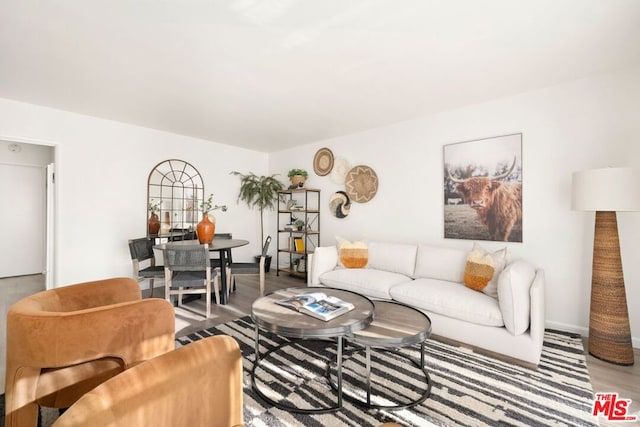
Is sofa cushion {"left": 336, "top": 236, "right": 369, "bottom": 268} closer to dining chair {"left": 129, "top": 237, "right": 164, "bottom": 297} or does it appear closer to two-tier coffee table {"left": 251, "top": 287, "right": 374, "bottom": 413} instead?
two-tier coffee table {"left": 251, "top": 287, "right": 374, "bottom": 413}

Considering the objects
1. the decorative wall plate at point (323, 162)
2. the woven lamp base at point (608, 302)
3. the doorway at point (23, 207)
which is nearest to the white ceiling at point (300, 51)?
the decorative wall plate at point (323, 162)

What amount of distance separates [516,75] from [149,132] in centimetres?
471

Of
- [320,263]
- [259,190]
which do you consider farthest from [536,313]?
[259,190]

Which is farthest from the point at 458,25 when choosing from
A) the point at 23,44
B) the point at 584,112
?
the point at 23,44

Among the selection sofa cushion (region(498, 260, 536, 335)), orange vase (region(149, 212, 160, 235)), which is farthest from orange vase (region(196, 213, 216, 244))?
sofa cushion (region(498, 260, 536, 335))

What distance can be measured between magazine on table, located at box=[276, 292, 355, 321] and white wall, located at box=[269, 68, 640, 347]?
2.05 meters

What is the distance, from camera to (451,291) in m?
2.67

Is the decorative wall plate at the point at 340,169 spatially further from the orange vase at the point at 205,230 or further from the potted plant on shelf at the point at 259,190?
the orange vase at the point at 205,230

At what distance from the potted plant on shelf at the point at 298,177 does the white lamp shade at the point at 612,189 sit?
12.2 feet

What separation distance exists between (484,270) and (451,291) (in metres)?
0.37

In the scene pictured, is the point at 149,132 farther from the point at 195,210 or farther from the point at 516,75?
the point at 516,75

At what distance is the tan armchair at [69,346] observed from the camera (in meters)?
1.20

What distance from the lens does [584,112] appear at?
2.69m

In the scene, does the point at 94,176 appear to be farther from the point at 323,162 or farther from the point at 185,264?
the point at 323,162
